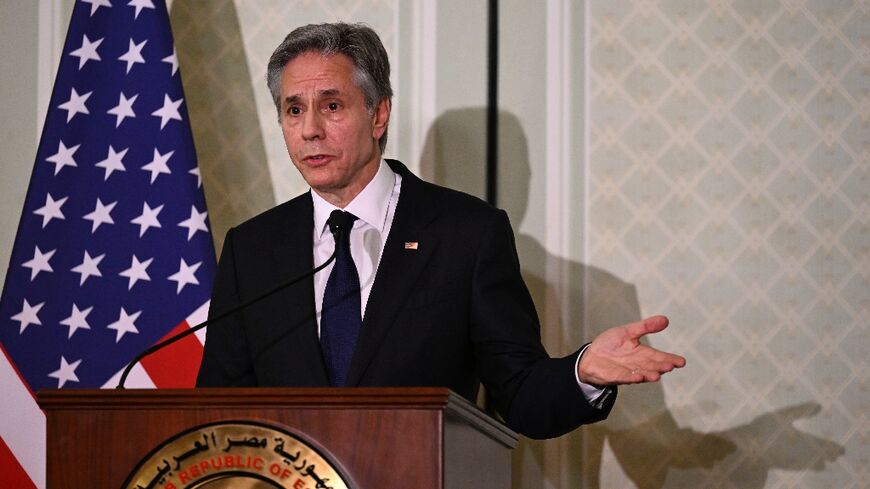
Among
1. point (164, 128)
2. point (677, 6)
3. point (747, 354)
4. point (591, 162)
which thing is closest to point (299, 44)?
point (164, 128)

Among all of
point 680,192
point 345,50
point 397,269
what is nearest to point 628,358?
point 397,269

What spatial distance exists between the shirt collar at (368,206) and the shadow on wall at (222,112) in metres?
0.94

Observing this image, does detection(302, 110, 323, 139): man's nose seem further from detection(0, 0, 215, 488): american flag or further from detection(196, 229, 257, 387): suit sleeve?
detection(0, 0, 215, 488): american flag

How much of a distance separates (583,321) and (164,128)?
4.13 feet

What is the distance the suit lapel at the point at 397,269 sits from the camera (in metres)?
2.17

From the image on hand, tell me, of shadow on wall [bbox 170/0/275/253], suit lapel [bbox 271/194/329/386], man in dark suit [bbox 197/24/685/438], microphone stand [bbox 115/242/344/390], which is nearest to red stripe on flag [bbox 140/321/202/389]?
shadow on wall [bbox 170/0/275/253]

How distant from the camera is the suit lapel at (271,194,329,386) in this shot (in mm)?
2230

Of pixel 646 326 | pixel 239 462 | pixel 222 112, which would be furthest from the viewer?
pixel 222 112

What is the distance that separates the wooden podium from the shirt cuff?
0.95 feet

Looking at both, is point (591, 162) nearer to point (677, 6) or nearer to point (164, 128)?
point (677, 6)

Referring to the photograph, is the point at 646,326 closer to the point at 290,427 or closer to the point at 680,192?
the point at 290,427

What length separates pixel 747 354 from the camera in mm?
3141

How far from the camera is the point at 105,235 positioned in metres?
3.13

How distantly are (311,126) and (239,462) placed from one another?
0.96m
